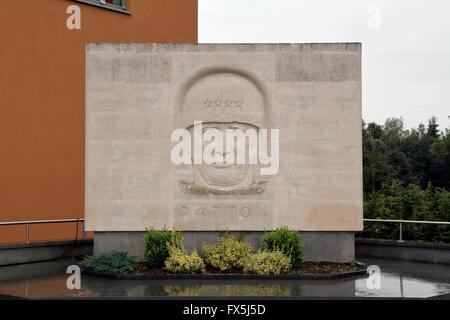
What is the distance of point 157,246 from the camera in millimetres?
14102

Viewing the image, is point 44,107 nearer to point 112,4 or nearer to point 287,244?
point 112,4

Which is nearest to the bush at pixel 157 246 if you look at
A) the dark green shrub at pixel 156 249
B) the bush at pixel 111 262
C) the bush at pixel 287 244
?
the dark green shrub at pixel 156 249

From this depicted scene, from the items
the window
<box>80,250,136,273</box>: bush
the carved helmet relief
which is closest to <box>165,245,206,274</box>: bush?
<box>80,250,136,273</box>: bush

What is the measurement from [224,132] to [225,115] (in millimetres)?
490

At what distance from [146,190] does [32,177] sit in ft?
24.8

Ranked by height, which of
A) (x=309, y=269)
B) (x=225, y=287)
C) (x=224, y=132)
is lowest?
(x=225, y=287)

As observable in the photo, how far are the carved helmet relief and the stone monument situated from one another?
0.09ft

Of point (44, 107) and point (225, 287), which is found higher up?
point (44, 107)

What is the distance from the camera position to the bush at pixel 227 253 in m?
13.9

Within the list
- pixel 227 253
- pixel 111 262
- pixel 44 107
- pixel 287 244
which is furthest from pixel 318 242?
pixel 44 107

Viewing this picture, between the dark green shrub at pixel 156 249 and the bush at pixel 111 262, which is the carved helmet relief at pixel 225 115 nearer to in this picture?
the dark green shrub at pixel 156 249

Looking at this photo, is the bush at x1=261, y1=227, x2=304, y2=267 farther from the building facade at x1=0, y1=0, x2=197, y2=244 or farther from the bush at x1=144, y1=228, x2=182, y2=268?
the building facade at x1=0, y1=0, x2=197, y2=244

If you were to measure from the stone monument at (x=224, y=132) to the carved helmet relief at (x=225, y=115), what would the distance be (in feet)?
0.09
